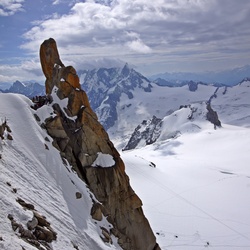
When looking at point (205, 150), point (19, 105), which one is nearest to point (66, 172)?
point (19, 105)

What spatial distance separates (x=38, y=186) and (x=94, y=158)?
9325 mm

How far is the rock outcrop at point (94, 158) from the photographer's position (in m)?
30.0

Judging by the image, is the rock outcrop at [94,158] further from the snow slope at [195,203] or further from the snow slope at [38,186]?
the snow slope at [195,203]

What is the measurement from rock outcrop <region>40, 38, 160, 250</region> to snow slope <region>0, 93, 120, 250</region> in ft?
6.11

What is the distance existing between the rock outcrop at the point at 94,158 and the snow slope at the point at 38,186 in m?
1.86

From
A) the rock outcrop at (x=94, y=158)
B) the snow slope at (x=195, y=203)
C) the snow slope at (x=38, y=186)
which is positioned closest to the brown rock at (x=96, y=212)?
the snow slope at (x=38, y=186)

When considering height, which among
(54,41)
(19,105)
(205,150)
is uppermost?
(54,41)

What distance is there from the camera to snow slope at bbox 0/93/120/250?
1791 centimetres

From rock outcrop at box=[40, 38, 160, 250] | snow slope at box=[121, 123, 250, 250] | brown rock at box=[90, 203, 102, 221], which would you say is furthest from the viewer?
snow slope at box=[121, 123, 250, 250]

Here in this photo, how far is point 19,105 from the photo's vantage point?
3023 centimetres

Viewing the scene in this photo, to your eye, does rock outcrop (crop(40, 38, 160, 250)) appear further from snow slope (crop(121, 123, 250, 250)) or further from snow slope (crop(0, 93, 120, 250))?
snow slope (crop(121, 123, 250, 250))

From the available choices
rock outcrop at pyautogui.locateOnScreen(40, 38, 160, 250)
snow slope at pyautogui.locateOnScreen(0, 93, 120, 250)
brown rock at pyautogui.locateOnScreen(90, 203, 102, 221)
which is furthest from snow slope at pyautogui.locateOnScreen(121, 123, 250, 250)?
snow slope at pyautogui.locateOnScreen(0, 93, 120, 250)

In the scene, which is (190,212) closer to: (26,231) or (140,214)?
(140,214)

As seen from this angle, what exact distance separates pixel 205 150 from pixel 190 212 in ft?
371
